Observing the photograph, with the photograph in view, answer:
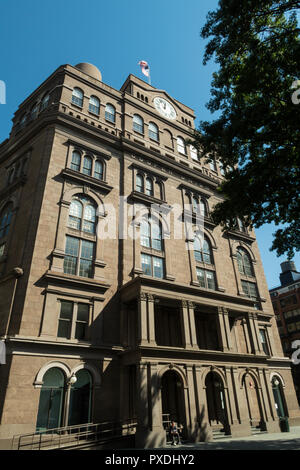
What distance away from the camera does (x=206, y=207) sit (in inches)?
1467

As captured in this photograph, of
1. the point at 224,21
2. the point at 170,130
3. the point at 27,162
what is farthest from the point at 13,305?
the point at 170,130

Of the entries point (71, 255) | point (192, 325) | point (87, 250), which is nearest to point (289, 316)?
point (192, 325)

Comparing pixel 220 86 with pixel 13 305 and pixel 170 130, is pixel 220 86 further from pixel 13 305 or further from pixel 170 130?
pixel 170 130

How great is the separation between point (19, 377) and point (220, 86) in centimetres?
2123

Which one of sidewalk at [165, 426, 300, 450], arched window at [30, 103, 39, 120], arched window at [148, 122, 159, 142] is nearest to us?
Result: sidewalk at [165, 426, 300, 450]

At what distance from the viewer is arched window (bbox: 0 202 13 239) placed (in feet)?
89.1

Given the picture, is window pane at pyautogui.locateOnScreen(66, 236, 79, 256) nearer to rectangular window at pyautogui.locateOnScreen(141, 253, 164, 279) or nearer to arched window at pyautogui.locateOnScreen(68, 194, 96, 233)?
arched window at pyautogui.locateOnScreen(68, 194, 96, 233)

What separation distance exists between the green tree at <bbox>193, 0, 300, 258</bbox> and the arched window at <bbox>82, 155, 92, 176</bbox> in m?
13.9

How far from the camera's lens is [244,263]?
123ft

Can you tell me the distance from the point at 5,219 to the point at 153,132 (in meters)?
20.8

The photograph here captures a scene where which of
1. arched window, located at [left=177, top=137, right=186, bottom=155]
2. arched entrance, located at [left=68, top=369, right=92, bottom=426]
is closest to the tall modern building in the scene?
arched entrance, located at [left=68, top=369, right=92, bottom=426]

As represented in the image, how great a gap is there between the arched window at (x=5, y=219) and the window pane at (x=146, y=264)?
12.2m

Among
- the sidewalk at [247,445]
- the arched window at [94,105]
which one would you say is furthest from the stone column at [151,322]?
the arched window at [94,105]

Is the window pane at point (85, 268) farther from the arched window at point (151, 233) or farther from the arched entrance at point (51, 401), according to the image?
the arched entrance at point (51, 401)
